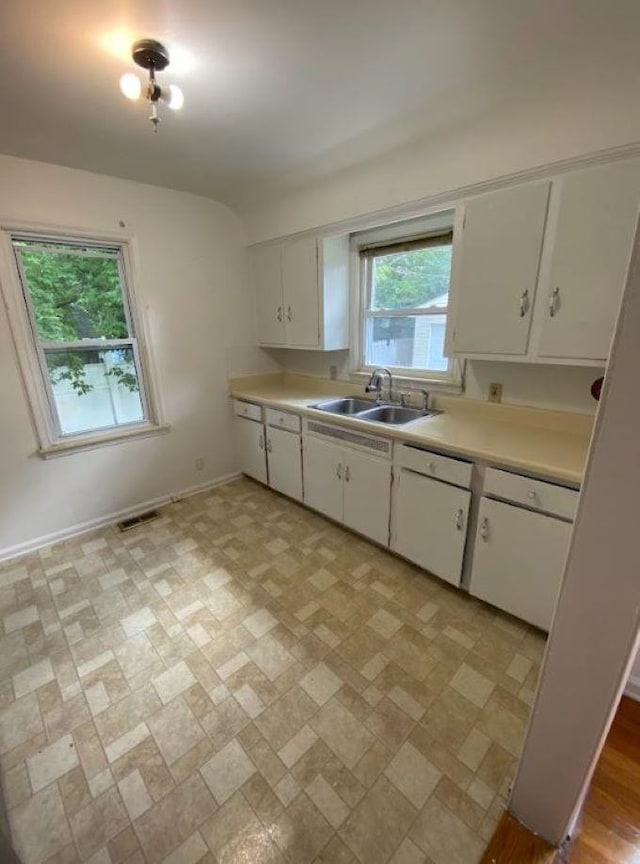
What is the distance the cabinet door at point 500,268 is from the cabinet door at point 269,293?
1559mm

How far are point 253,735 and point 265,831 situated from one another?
28cm

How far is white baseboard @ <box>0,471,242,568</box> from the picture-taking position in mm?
2441

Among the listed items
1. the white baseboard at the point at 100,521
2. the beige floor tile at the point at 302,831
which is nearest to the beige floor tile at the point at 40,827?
the beige floor tile at the point at 302,831

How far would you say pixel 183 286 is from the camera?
114 inches

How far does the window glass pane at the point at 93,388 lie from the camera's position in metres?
2.50

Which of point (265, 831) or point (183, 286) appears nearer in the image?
point (265, 831)

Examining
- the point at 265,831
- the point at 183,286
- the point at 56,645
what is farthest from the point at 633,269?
the point at 183,286

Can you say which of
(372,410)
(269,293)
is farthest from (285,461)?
(269,293)

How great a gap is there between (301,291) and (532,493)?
6.98 feet

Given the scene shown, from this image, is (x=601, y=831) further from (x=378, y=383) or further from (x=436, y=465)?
(x=378, y=383)

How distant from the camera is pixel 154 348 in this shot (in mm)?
2818

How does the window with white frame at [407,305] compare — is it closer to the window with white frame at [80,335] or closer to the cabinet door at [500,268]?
the cabinet door at [500,268]

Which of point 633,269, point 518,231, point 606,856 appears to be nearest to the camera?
point 633,269

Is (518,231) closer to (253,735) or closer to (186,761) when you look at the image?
(253,735)
